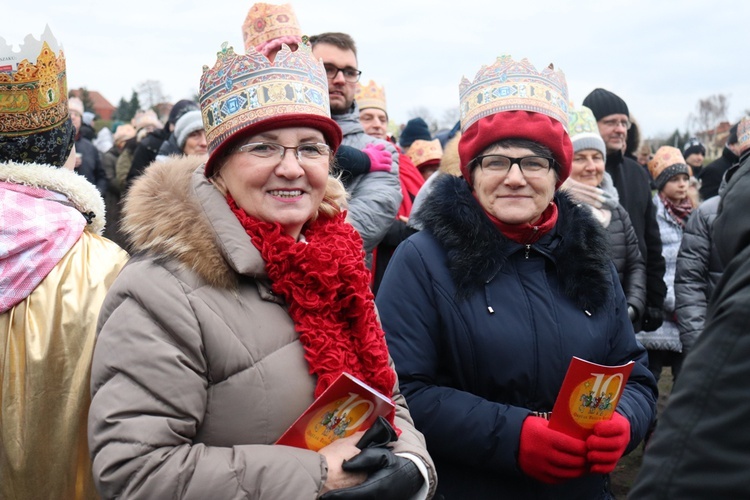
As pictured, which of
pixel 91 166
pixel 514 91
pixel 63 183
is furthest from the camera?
pixel 91 166

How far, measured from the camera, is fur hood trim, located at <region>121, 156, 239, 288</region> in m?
1.98

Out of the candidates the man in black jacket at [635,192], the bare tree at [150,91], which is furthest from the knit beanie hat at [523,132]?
the bare tree at [150,91]

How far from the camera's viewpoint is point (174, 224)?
2.03 m

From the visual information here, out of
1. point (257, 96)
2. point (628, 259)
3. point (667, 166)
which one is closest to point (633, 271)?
point (628, 259)

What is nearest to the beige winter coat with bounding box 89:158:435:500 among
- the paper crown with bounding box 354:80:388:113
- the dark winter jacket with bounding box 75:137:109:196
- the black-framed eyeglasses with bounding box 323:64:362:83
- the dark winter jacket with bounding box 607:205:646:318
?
the black-framed eyeglasses with bounding box 323:64:362:83

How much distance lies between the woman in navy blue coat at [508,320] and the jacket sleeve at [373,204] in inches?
48.8

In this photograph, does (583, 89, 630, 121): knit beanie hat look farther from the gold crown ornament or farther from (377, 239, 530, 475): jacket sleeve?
the gold crown ornament

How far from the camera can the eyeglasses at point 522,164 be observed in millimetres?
2795

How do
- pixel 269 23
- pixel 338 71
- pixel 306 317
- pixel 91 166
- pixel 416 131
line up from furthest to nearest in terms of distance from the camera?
pixel 91 166 < pixel 416 131 < pixel 269 23 < pixel 338 71 < pixel 306 317

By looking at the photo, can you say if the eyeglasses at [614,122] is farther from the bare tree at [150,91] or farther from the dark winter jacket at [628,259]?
the bare tree at [150,91]

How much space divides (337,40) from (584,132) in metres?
Answer: 1.67

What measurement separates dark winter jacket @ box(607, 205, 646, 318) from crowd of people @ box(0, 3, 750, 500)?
1.93 m

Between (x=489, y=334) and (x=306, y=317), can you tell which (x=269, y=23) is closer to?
(x=489, y=334)

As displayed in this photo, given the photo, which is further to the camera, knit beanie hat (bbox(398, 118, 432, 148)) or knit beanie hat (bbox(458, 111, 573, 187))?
knit beanie hat (bbox(398, 118, 432, 148))
